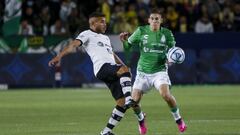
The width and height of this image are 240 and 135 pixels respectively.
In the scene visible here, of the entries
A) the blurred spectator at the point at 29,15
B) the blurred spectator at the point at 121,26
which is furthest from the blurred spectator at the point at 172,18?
the blurred spectator at the point at 29,15

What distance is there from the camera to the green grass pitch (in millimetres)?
15547

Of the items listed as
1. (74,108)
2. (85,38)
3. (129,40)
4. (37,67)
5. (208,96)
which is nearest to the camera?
(85,38)

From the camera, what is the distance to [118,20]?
105 feet

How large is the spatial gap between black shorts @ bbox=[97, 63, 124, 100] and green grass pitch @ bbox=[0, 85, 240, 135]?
1274 mm

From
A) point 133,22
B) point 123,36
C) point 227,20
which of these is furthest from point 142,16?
point 123,36

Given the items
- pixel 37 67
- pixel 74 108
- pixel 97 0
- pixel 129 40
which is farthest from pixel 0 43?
pixel 129 40

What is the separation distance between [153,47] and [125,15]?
685 inches

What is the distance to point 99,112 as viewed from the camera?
795 inches

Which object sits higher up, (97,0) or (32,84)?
(97,0)

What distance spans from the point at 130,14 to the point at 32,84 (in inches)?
191

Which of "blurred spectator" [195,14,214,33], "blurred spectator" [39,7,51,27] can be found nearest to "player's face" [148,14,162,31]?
"blurred spectator" [39,7,51,27]

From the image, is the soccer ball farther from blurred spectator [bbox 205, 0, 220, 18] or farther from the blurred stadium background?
blurred spectator [bbox 205, 0, 220, 18]

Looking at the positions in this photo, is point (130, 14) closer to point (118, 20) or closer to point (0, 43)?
point (118, 20)

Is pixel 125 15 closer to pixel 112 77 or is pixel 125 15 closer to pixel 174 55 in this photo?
pixel 174 55
